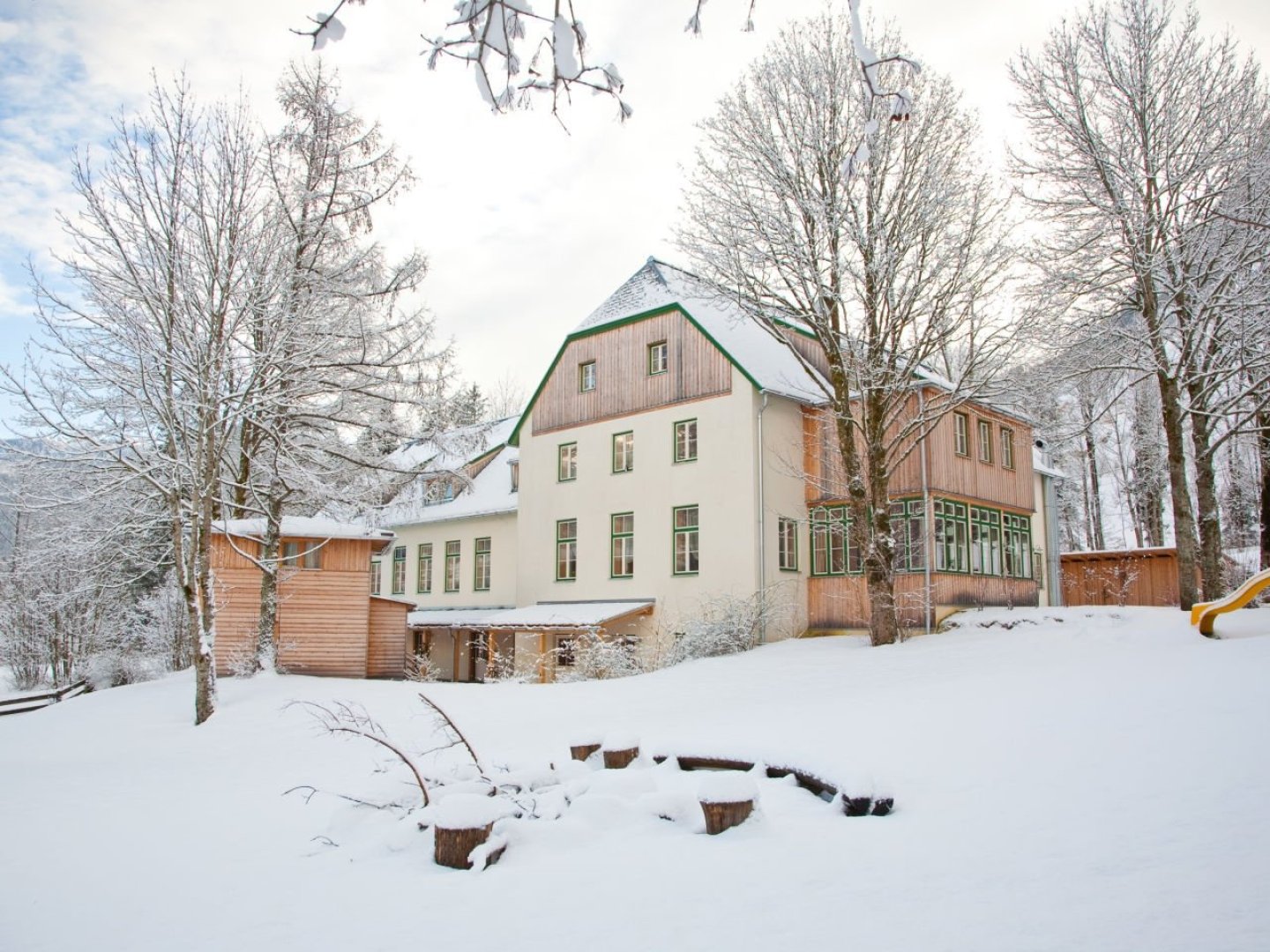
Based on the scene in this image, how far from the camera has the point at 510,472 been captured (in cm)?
3062

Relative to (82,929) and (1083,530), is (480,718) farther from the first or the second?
(1083,530)

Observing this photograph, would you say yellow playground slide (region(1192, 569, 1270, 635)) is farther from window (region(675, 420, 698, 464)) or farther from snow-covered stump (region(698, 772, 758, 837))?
window (region(675, 420, 698, 464))

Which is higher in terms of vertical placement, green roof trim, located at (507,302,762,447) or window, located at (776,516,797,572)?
green roof trim, located at (507,302,762,447)

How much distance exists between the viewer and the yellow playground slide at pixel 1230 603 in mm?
11578

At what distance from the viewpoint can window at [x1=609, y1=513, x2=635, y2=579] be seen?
24062 mm

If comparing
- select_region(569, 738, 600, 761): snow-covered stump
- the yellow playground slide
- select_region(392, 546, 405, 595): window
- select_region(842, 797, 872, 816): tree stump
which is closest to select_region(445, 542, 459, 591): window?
select_region(392, 546, 405, 595): window

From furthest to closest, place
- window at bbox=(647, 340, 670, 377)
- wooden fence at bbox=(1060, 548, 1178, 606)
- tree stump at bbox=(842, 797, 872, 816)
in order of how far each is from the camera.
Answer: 1. wooden fence at bbox=(1060, 548, 1178, 606)
2. window at bbox=(647, 340, 670, 377)
3. tree stump at bbox=(842, 797, 872, 816)

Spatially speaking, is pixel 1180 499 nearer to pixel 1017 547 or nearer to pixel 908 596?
pixel 908 596

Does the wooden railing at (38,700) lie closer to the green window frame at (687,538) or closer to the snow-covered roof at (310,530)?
the snow-covered roof at (310,530)

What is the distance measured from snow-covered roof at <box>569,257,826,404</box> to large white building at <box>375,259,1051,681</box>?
0.23ft

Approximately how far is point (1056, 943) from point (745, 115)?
17721 millimetres

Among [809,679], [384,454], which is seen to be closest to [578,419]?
[384,454]

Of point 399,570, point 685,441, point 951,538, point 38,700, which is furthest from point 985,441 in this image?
point 38,700

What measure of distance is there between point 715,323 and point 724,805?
19.0m
